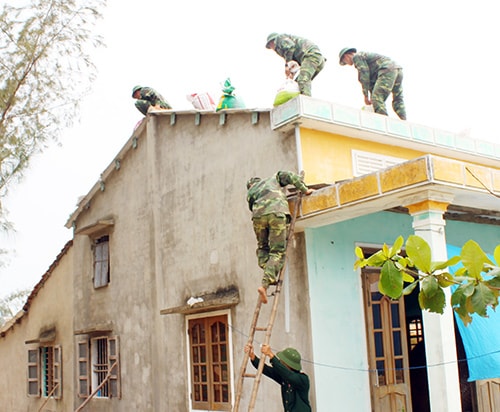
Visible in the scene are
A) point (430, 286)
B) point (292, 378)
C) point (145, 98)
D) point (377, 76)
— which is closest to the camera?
point (430, 286)

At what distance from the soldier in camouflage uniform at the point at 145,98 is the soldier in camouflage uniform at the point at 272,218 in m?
4.43

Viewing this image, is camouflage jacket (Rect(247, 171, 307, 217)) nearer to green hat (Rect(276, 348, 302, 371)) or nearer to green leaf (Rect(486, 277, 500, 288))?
green hat (Rect(276, 348, 302, 371))

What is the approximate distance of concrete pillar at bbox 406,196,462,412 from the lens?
19.9 ft

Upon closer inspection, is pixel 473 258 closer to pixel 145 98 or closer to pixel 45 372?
pixel 145 98

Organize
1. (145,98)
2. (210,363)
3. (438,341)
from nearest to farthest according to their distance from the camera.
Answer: (438,341), (210,363), (145,98)

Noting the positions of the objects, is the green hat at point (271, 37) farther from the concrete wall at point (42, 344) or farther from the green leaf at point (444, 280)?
the green leaf at point (444, 280)

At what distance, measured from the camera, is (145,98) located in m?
11.4

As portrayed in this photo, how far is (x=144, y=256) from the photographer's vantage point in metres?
10.8

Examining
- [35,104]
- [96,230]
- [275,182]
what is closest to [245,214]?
[275,182]

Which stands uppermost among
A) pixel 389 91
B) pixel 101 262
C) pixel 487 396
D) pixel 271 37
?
pixel 271 37

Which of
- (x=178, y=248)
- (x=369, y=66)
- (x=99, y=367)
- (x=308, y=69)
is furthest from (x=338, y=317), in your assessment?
(x=99, y=367)

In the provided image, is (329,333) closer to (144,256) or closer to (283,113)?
(283,113)

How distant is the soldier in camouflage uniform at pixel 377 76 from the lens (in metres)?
9.54

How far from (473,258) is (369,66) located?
817 cm
